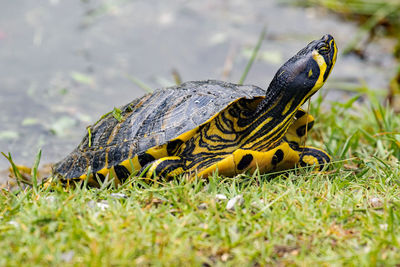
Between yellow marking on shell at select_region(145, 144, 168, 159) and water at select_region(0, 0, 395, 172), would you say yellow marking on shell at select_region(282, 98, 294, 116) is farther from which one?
water at select_region(0, 0, 395, 172)

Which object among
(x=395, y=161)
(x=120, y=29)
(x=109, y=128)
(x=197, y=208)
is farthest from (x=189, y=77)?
(x=197, y=208)

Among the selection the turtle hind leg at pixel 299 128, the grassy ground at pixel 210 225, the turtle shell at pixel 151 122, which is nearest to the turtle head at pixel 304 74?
the turtle shell at pixel 151 122

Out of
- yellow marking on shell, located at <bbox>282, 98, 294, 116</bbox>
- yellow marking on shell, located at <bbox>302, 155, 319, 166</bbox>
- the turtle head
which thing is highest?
the turtle head

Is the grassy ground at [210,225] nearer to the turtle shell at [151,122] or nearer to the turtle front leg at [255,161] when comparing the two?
the turtle front leg at [255,161]

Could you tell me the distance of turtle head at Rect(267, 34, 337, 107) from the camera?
9.52ft

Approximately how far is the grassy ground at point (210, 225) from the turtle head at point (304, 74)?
0.64 m

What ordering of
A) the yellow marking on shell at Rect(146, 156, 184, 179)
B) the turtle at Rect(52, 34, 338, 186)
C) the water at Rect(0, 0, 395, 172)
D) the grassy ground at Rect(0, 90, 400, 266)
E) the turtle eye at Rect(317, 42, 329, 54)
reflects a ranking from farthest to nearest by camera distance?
1. the water at Rect(0, 0, 395, 172)
2. the turtle eye at Rect(317, 42, 329, 54)
3. the turtle at Rect(52, 34, 338, 186)
4. the yellow marking on shell at Rect(146, 156, 184, 179)
5. the grassy ground at Rect(0, 90, 400, 266)

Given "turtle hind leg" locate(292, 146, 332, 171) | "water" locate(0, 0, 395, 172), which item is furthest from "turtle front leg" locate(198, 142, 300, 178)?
"water" locate(0, 0, 395, 172)

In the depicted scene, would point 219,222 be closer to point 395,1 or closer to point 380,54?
point 380,54

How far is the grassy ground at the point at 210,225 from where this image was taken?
1849mm

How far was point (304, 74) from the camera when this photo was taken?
290 centimetres

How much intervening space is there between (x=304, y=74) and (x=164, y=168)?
1.21 meters

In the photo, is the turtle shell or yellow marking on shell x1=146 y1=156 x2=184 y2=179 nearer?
yellow marking on shell x1=146 y1=156 x2=184 y2=179

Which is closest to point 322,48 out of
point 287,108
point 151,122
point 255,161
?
point 287,108
